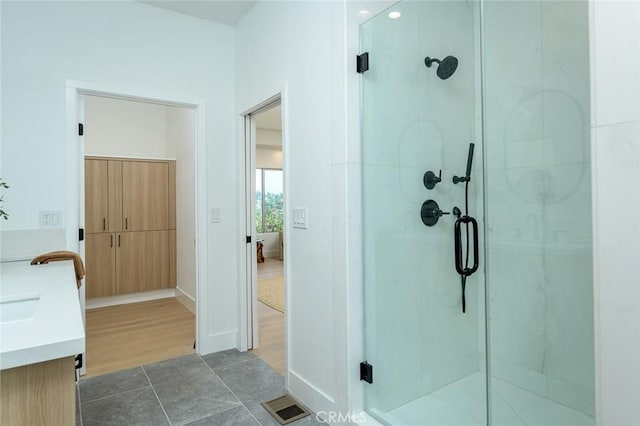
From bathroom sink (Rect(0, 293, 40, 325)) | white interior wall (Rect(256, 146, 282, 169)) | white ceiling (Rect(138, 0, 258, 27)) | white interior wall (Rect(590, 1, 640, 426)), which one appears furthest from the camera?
white interior wall (Rect(256, 146, 282, 169))

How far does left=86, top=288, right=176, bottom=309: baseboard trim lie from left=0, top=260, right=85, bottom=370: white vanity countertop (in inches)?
104

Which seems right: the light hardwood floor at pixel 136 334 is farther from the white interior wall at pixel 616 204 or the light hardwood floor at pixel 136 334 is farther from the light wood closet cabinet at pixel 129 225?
the white interior wall at pixel 616 204

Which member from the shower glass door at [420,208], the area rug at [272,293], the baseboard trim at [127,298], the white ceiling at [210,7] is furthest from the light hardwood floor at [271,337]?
the white ceiling at [210,7]

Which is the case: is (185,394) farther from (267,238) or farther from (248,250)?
(267,238)

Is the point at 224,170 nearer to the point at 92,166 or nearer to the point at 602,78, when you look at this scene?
the point at 92,166

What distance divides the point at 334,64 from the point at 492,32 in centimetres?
87

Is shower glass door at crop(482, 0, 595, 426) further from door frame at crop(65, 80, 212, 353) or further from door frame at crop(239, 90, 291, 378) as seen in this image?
door frame at crop(65, 80, 212, 353)

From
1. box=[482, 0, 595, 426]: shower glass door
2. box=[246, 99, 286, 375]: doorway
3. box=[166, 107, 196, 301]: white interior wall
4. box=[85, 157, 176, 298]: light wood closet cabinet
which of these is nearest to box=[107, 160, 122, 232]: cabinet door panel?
box=[85, 157, 176, 298]: light wood closet cabinet

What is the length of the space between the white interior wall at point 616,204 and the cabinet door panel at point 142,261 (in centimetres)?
461

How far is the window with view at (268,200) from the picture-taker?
8.40 metres

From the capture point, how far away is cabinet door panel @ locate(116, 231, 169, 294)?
443cm

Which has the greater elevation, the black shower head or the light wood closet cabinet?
the black shower head

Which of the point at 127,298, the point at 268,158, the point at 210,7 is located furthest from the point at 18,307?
the point at 268,158

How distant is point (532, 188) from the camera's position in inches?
72.6
